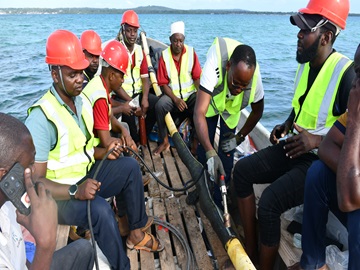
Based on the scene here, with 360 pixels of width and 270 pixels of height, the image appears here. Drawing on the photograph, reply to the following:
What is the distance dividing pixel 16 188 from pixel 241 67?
1963 mm

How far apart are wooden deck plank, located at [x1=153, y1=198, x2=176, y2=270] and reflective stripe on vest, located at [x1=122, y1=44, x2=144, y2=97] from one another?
2.08 metres

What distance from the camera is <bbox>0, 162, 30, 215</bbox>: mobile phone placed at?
138 cm

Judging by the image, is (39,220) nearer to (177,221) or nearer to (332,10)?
(177,221)

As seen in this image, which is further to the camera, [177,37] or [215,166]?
[177,37]

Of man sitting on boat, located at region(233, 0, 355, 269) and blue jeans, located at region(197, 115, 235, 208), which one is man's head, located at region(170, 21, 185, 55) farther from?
man sitting on boat, located at region(233, 0, 355, 269)

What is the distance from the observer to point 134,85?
5.02 metres

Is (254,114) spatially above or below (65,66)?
below

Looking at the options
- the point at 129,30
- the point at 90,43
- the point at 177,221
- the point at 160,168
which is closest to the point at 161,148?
the point at 160,168

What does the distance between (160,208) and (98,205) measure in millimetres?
1110

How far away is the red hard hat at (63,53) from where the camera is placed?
2.50 m

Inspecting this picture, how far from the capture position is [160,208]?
3430 mm

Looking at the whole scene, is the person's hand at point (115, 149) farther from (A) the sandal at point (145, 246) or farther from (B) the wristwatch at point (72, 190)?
(A) the sandal at point (145, 246)

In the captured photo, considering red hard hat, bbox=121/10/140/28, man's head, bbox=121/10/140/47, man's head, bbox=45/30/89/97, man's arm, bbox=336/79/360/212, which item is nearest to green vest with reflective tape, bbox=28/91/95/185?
man's head, bbox=45/30/89/97

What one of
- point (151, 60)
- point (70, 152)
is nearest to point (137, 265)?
point (70, 152)
